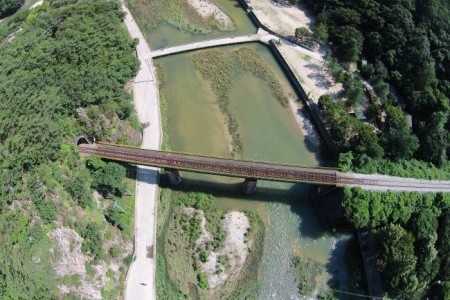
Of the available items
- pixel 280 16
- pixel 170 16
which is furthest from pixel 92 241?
pixel 280 16

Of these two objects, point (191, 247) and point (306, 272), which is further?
point (306, 272)

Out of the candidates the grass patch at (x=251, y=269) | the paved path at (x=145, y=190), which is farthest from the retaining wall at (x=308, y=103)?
the paved path at (x=145, y=190)

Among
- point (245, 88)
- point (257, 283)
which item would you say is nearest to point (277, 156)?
point (245, 88)

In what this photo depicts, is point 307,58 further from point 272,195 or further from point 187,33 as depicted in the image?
point 272,195

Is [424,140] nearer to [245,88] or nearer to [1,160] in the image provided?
[245,88]

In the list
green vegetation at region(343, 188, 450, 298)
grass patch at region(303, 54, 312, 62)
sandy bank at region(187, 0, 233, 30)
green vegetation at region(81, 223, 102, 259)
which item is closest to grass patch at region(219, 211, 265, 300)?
green vegetation at region(343, 188, 450, 298)

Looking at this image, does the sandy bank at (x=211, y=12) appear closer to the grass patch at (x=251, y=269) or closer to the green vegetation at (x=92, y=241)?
the grass patch at (x=251, y=269)
